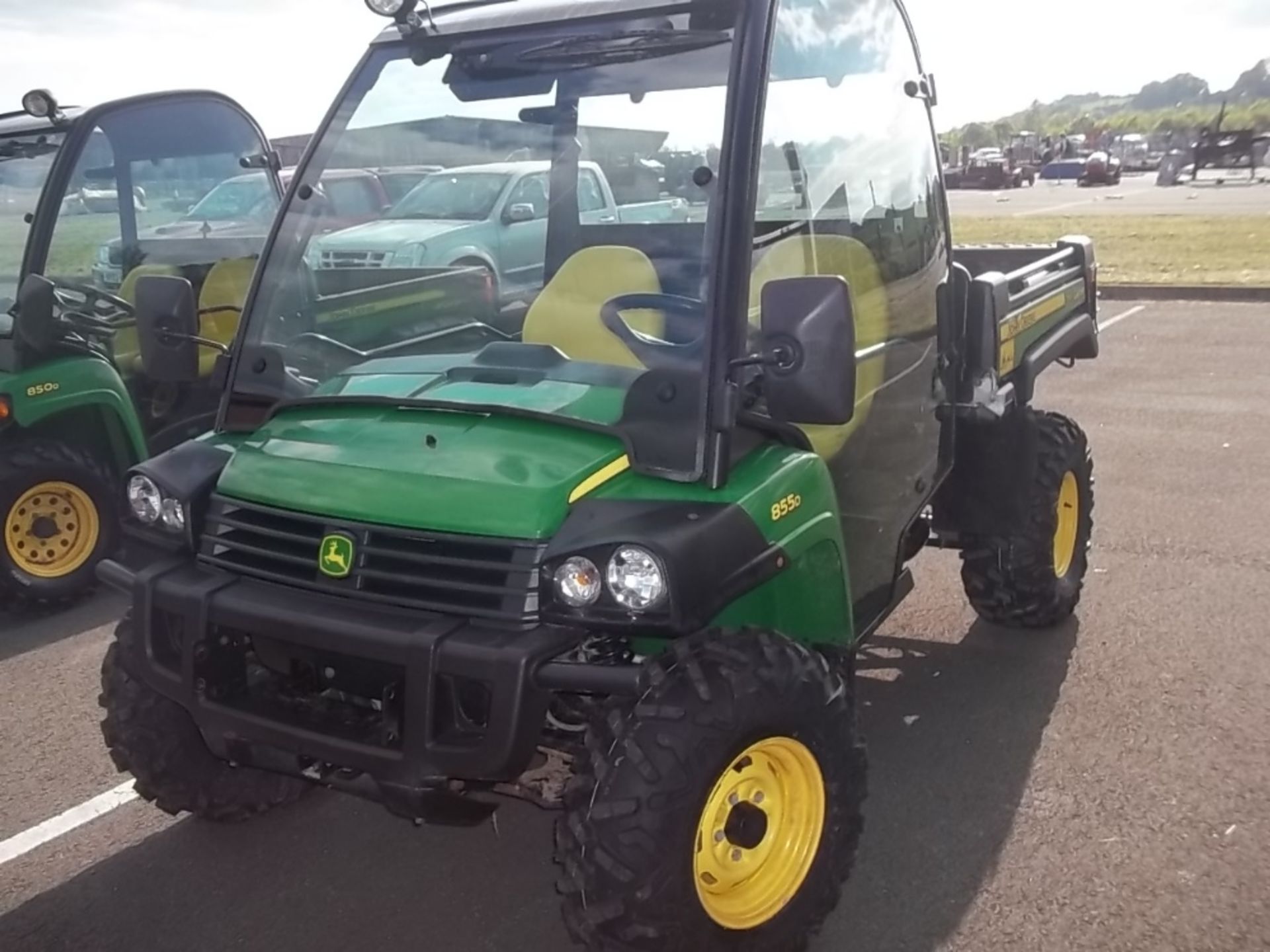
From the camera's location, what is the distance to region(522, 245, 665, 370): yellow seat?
3031 mm

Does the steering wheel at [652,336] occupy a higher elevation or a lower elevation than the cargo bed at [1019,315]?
higher

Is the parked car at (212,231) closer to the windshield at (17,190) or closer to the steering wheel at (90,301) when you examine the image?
the steering wheel at (90,301)

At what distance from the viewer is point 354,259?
3523 millimetres

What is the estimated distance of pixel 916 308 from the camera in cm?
384

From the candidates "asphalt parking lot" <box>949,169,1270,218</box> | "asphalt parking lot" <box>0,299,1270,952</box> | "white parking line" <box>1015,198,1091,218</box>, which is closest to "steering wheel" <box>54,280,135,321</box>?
"asphalt parking lot" <box>0,299,1270,952</box>

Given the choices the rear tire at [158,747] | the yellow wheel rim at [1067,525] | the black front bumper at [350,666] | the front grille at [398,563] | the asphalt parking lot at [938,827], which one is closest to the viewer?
the black front bumper at [350,666]

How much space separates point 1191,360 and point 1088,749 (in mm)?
7340

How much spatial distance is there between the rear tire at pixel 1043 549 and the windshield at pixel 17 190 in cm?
424

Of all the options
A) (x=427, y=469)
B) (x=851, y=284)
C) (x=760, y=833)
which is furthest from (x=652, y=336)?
(x=760, y=833)

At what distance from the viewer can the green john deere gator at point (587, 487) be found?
262 cm

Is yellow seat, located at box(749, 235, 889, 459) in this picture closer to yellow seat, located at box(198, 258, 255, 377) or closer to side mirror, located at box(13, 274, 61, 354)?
yellow seat, located at box(198, 258, 255, 377)

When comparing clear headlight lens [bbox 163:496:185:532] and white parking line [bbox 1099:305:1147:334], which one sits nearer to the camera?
clear headlight lens [bbox 163:496:185:532]

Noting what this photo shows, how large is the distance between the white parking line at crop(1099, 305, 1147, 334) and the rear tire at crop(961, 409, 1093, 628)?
773 cm

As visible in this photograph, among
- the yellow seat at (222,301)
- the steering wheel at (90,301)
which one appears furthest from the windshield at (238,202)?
the steering wheel at (90,301)
